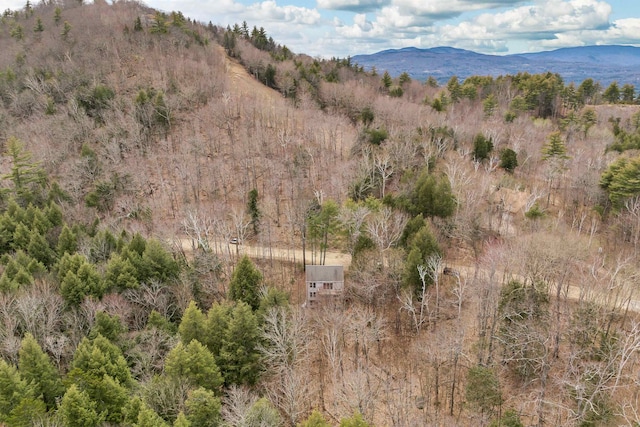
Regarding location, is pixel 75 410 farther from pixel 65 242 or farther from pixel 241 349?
pixel 65 242

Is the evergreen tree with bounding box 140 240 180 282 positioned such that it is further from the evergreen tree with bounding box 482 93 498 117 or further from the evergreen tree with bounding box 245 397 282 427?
the evergreen tree with bounding box 482 93 498 117

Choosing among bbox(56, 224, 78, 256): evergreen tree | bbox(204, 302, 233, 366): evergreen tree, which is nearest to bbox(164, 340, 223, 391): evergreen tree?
bbox(204, 302, 233, 366): evergreen tree

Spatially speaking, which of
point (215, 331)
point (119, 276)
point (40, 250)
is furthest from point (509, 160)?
point (40, 250)

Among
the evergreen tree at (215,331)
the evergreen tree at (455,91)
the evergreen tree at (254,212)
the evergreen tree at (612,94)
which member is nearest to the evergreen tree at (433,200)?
the evergreen tree at (254,212)

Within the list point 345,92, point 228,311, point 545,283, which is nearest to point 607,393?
point 545,283

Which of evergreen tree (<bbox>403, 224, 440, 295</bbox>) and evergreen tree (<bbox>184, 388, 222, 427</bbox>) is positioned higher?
evergreen tree (<bbox>403, 224, 440, 295</bbox>)

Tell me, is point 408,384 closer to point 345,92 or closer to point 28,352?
point 28,352
